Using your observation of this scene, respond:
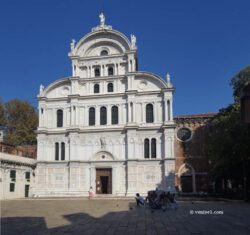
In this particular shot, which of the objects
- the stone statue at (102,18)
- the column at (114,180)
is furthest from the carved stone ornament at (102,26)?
the column at (114,180)

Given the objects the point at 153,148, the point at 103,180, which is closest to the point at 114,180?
the point at 103,180

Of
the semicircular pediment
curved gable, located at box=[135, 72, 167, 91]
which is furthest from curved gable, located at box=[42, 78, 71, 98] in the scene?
curved gable, located at box=[135, 72, 167, 91]

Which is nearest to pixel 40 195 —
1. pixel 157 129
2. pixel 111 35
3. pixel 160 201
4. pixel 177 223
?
pixel 157 129

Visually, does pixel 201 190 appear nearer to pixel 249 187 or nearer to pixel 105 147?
pixel 249 187

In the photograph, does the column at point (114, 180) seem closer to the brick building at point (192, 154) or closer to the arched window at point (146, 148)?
the arched window at point (146, 148)

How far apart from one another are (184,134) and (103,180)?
1424cm

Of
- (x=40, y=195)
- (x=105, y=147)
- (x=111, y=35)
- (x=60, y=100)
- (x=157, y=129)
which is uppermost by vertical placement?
(x=111, y=35)

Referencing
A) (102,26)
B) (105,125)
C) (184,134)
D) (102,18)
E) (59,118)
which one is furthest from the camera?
(184,134)

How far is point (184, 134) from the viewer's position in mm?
41531

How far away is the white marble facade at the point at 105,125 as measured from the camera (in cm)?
3438

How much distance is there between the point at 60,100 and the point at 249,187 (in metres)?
25.4

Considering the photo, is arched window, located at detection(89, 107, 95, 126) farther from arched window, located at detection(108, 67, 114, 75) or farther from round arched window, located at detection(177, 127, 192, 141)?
round arched window, located at detection(177, 127, 192, 141)

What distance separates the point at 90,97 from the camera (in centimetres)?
3731

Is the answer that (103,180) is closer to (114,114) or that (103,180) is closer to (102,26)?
(114,114)
